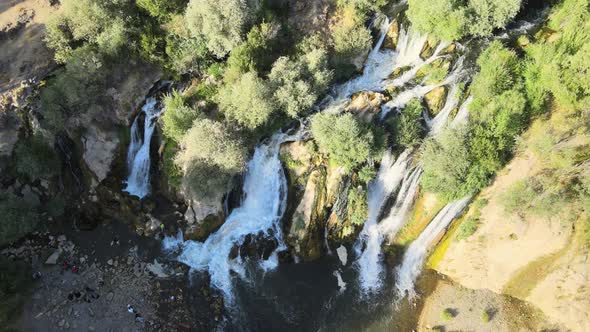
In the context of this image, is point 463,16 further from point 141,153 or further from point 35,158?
point 35,158

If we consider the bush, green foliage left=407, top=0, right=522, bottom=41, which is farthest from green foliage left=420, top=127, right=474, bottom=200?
the bush

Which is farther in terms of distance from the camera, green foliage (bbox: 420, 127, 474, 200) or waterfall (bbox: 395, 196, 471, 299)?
waterfall (bbox: 395, 196, 471, 299)

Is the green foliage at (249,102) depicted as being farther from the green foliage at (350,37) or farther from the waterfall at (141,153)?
the green foliage at (350,37)

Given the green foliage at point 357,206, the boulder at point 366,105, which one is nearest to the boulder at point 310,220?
the green foliage at point 357,206

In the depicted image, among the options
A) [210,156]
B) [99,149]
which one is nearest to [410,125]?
[210,156]

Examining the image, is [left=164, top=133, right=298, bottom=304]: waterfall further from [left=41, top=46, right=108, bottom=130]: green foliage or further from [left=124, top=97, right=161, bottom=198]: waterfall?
[left=41, top=46, right=108, bottom=130]: green foliage

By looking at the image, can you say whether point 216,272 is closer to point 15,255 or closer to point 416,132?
point 15,255
